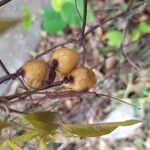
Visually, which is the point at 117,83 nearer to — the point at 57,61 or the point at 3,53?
the point at 3,53

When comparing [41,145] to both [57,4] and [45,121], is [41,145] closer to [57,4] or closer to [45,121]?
[45,121]

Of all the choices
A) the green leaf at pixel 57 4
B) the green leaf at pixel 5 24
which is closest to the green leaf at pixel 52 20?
the green leaf at pixel 57 4

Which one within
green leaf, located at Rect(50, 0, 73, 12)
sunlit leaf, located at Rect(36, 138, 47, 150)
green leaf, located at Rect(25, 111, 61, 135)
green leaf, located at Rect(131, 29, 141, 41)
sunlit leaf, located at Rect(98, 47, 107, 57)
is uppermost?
green leaf, located at Rect(25, 111, 61, 135)

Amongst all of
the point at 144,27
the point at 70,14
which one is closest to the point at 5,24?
the point at 70,14

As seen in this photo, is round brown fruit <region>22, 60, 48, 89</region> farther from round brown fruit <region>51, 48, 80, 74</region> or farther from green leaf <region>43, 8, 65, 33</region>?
green leaf <region>43, 8, 65, 33</region>

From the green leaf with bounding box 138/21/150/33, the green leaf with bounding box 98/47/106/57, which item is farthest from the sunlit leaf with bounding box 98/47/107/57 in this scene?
the green leaf with bounding box 138/21/150/33

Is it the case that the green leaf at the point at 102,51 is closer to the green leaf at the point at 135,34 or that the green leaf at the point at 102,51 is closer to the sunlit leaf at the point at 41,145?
the green leaf at the point at 135,34

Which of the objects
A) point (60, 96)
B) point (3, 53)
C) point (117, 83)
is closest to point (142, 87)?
point (117, 83)

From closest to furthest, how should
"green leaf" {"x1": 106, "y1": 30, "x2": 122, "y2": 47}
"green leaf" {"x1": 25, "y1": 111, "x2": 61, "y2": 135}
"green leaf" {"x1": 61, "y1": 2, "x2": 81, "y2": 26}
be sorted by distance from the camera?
1. "green leaf" {"x1": 25, "y1": 111, "x2": 61, "y2": 135}
2. "green leaf" {"x1": 61, "y1": 2, "x2": 81, "y2": 26}
3. "green leaf" {"x1": 106, "y1": 30, "x2": 122, "y2": 47}
